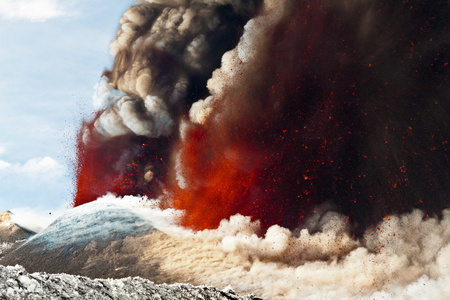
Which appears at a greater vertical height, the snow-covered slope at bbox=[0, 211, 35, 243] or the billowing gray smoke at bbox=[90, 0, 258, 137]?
the billowing gray smoke at bbox=[90, 0, 258, 137]

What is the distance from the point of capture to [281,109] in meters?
17.2

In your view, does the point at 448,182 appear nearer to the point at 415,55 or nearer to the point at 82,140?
the point at 415,55

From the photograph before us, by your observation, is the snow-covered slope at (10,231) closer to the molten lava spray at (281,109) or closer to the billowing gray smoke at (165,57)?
the molten lava spray at (281,109)

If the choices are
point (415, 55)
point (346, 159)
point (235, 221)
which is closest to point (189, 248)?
point (235, 221)

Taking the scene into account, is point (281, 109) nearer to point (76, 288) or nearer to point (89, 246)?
point (89, 246)

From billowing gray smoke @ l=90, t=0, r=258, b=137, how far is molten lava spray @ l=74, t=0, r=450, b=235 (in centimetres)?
7

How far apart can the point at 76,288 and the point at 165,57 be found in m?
16.3

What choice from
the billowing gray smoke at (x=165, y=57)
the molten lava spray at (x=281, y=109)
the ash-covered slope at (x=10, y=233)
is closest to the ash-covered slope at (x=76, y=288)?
the molten lava spray at (x=281, y=109)

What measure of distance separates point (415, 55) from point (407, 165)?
3995 millimetres

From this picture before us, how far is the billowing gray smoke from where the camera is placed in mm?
21038

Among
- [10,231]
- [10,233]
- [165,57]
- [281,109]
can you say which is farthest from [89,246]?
[165,57]

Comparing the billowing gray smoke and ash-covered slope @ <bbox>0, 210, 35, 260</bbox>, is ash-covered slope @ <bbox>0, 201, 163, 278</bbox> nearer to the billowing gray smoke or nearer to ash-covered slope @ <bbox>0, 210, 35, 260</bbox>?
ash-covered slope @ <bbox>0, 210, 35, 260</bbox>

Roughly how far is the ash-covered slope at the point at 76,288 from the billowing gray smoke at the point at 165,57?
42.9 ft

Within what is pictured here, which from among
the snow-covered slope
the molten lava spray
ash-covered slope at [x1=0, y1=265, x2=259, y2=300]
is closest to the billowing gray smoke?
the molten lava spray
